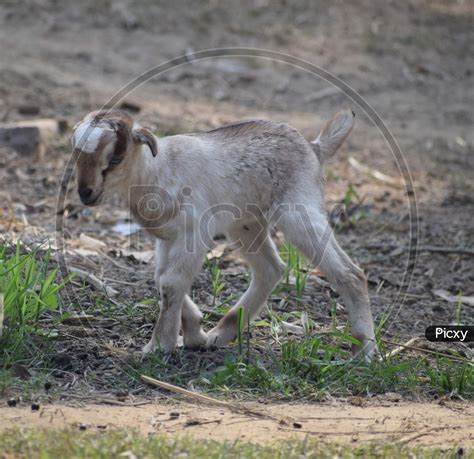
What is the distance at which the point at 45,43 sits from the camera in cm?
1263

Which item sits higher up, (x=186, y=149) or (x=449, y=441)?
(x=186, y=149)

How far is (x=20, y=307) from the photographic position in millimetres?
5555

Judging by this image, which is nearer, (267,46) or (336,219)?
(336,219)

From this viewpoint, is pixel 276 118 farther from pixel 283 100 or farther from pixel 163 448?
pixel 163 448

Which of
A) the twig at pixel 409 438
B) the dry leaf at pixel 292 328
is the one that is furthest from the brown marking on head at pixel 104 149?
the twig at pixel 409 438

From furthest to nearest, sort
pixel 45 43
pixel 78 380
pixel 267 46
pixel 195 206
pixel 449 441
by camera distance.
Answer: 1. pixel 267 46
2. pixel 45 43
3. pixel 195 206
4. pixel 78 380
5. pixel 449 441

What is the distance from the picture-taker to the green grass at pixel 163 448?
4320mm

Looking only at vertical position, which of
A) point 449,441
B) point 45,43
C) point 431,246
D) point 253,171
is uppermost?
point 45,43

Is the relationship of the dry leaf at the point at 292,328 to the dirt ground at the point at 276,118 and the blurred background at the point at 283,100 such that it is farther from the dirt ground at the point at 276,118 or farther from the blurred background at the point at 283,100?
the blurred background at the point at 283,100

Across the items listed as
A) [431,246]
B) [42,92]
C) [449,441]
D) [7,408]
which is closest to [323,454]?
[449,441]

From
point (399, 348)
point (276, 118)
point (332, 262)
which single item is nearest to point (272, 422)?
point (332, 262)

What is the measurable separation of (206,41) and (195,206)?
804cm

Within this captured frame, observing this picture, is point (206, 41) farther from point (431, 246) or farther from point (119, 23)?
point (431, 246)

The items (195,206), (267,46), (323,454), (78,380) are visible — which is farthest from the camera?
(267,46)
